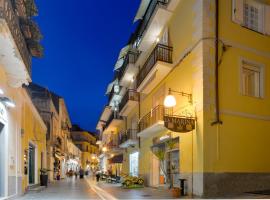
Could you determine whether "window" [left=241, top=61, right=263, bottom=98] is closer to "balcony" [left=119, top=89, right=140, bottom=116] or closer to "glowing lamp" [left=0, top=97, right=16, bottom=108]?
"glowing lamp" [left=0, top=97, right=16, bottom=108]

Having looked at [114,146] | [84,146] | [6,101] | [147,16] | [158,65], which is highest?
[147,16]

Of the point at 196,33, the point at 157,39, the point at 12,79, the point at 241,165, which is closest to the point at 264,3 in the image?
the point at 196,33

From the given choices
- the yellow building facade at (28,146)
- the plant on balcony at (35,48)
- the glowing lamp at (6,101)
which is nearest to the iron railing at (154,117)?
the yellow building facade at (28,146)

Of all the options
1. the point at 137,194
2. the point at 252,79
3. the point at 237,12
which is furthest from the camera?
the point at 137,194

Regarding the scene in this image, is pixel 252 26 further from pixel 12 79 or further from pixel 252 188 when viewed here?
pixel 12 79

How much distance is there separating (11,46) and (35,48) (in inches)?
170

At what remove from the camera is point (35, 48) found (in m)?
14.6

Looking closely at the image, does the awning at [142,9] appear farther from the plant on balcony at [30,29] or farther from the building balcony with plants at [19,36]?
the plant on balcony at [30,29]

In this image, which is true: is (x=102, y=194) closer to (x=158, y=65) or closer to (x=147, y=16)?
(x=158, y=65)

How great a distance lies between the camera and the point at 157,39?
70.8 ft

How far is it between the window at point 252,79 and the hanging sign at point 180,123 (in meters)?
3.10

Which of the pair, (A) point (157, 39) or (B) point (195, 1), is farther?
(A) point (157, 39)

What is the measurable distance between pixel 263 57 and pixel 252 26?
1552mm

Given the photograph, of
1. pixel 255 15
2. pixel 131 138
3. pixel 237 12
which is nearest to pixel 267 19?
pixel 255 15
